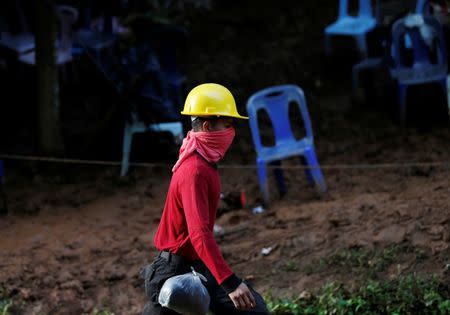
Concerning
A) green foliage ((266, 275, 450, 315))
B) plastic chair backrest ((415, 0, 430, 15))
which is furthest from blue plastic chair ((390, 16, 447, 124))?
green foliage ((266, 275, 450, 315))

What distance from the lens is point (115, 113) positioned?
8641 mm

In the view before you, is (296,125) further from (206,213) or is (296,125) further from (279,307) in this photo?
(206,213)

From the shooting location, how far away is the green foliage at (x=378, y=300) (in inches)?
203

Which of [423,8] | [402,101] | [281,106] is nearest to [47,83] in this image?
[281,106]

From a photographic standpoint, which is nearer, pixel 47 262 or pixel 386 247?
pixel 386 247

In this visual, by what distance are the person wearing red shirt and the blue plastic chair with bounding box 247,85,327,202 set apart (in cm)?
345

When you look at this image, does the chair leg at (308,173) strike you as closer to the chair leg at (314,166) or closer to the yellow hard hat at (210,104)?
the chair leg at (314,166)

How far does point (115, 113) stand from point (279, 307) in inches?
156

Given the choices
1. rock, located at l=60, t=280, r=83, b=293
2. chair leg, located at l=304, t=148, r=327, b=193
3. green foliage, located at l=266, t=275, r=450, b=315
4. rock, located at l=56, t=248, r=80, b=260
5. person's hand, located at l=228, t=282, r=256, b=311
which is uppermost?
person's hand, located at l=228, t=282, r=256, b=311

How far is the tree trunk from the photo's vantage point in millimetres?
8516

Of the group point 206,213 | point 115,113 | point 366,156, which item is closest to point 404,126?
point 366,156

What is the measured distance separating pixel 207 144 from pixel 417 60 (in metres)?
5.70

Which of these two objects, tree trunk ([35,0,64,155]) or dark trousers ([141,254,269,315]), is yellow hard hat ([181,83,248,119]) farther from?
tree trunk ([35,0,64,155])

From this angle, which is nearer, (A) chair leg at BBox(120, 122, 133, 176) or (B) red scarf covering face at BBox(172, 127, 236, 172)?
(B) red scarf covering face at BBox(172, 127, 236, 172)
